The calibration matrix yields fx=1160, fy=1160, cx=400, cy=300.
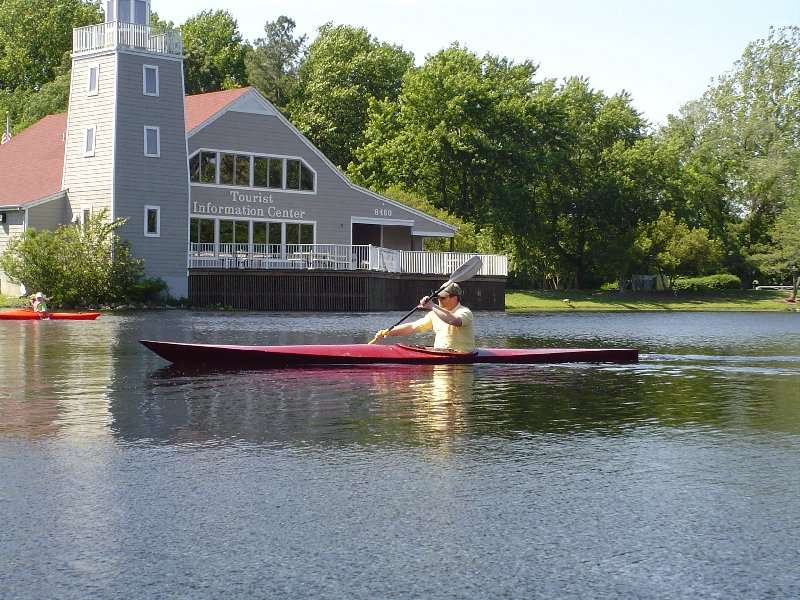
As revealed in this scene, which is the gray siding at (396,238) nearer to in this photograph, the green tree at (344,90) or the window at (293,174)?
the window at (293,174)

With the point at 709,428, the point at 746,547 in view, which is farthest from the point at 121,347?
the point at 746,547

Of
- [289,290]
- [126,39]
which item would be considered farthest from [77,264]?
[126,39]

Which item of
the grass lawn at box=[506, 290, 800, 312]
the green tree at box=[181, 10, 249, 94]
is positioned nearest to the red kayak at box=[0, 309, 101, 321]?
the grass lawn at box=[506, 290, 800, 312]

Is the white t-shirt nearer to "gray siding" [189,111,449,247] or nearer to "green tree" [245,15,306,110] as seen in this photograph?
"gray siding" [189,111,449,247]

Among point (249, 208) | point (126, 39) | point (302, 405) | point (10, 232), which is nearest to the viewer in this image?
point (302, 405)

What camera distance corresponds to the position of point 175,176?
150 ft

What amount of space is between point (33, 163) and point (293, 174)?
1127 centimetres

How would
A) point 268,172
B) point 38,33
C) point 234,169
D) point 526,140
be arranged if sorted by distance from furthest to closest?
point 38,33 → point 526,140 → point 268,172 → point 234,169

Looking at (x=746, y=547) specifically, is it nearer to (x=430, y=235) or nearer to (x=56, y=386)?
(x=56, y=386)

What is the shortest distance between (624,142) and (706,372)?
60591 millimetres

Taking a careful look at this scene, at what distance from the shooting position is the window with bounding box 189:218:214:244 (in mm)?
47531

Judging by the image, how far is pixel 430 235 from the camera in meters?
55.4

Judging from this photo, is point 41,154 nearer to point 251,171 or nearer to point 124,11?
point 124,11

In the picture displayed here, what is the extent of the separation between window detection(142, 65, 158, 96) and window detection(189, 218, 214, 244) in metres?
5.56
